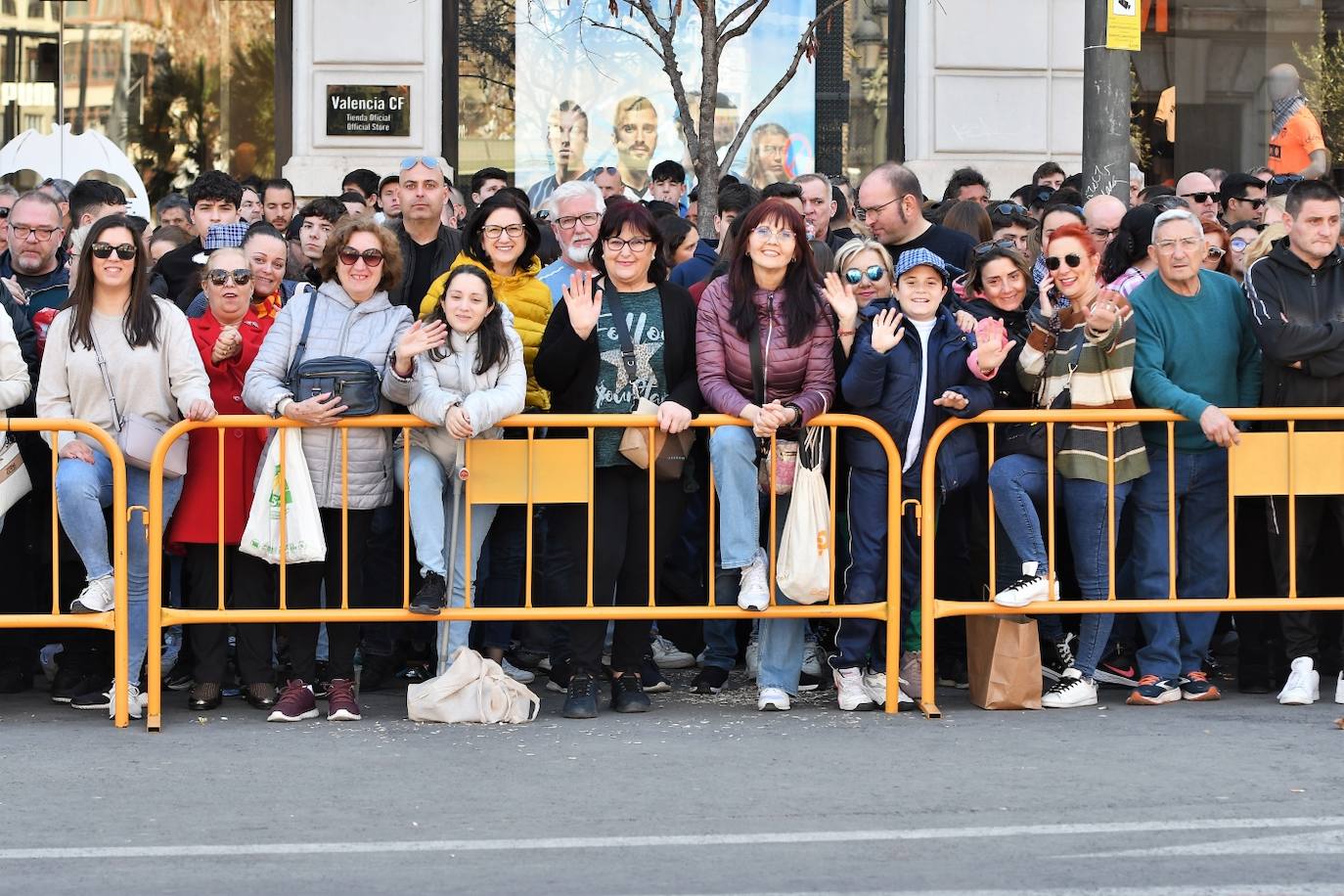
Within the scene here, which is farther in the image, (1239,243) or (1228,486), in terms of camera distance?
(1239,243)

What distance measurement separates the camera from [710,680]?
8.79m

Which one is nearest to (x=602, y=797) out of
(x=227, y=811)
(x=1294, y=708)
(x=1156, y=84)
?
(x=227, y=811)

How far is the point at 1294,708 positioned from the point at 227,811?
4382 mm

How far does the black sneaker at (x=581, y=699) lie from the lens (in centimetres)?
812

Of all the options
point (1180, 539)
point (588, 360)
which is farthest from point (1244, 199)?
point (588, 360)

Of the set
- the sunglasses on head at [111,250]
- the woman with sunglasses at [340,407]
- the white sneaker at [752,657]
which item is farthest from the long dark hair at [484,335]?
the white sneaker at [752,657]

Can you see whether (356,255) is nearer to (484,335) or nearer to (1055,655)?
(484,335)

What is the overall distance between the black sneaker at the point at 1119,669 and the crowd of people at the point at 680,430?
2 centimetres

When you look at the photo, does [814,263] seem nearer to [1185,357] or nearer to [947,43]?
[1185,357]

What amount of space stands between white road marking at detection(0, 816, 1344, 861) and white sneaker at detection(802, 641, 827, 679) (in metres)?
2.58

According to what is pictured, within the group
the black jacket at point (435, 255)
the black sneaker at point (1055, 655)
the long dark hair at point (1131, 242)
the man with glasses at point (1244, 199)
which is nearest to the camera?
the black sneaker at point (1055, 655)

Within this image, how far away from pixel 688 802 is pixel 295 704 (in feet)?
6.83

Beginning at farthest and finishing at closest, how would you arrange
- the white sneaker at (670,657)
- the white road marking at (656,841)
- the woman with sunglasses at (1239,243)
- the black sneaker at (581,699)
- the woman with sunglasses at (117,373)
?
the woman with sunglasses at (1239,243), the white sneaker at (670,657), the black sneaker at (581,699), the woman with sunglasses at (117,373), the white road marking at (656,841)

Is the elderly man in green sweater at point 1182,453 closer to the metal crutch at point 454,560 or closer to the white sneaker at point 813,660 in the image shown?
the white sneaker at point 813,660
